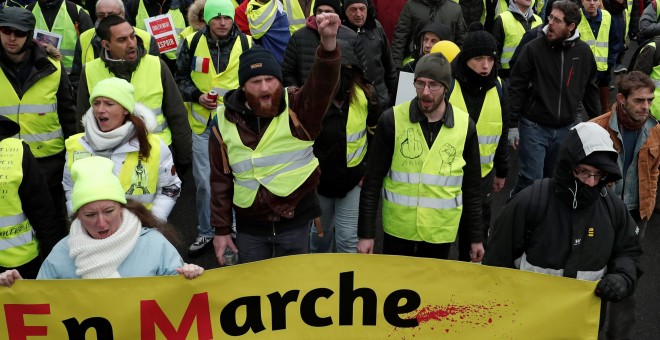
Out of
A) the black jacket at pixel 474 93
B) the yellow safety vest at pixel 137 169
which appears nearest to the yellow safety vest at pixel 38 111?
the yellow safety vest at pixel 137 169

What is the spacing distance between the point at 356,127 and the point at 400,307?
1.68m

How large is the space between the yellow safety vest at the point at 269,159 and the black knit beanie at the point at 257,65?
0.19 m

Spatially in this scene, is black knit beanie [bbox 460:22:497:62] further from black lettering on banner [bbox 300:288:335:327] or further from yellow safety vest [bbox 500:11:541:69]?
yellow safety vest [bbox 500:11:541:69]

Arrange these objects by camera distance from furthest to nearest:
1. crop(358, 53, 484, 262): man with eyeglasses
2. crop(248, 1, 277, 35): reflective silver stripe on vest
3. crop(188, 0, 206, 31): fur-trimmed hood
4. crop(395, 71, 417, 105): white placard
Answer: crop(248, 1, 277, 35): reflective silver stripe on vest → crop(188, 0, 206, 31): fur-trimmed hood → crop(395, 71, 417, 105): white placard → crop(358, 53, 484, 262): man with eyeglasses

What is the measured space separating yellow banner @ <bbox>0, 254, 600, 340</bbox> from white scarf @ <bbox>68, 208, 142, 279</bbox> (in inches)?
8.1

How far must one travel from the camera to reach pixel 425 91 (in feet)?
14.3

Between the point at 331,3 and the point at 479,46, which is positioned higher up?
the point at 331,3

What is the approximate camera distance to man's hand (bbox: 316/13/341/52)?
11.6 feet

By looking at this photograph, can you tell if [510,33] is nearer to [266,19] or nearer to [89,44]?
[266,19]

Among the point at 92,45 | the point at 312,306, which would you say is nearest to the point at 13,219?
the point at 312,306

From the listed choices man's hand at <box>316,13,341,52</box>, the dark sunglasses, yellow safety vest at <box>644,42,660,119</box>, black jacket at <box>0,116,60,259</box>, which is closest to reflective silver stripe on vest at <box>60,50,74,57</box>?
the dark sunglasses

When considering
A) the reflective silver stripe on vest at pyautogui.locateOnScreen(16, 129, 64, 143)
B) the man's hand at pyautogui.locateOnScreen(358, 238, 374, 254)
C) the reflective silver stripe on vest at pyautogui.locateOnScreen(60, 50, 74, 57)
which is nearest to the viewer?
the man's hand at pyautogui.locateOnScreen(358, 238, 374, 254)

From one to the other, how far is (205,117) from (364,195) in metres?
2.25

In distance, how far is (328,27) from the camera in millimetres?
3566
